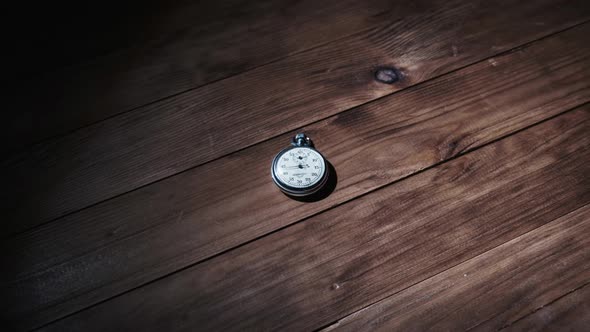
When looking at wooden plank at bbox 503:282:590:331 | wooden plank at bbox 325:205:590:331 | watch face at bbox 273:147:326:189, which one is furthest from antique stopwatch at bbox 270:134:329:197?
wooden plank at bbox 503:282:590:331

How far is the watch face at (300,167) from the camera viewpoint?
1.27 meters

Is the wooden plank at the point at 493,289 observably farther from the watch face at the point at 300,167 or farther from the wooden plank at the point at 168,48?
the wooden plank at the point at 168,48

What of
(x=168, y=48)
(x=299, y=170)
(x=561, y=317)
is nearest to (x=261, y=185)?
(x=299, y=170)

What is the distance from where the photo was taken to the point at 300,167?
1.29 meters

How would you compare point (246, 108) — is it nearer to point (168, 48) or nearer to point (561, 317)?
point (168, 48)

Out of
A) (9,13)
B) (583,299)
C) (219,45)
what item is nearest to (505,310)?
(583,299)

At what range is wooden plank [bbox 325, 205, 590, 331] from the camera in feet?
3.71

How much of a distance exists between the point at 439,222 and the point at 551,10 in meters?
0.85

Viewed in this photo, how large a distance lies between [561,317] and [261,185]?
2.39 feet

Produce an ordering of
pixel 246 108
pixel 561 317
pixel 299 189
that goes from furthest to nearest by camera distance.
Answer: pixel 246 108
pixel 299 189
pixel 561 317

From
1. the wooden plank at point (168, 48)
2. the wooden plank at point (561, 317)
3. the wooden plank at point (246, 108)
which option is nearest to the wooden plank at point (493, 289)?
the wooden plank at point (561, 317)

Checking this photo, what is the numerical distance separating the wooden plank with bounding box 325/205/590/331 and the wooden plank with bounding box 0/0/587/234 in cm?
53

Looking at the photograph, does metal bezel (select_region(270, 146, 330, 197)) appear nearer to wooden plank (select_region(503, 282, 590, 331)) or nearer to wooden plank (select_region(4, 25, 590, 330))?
wooden plank (select_region(4, 25, 590, 330))

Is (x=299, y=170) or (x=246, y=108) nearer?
(x=299, y=170)
